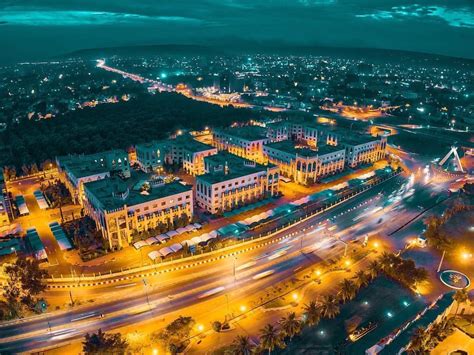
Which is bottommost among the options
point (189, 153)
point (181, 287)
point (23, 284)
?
point (181, 287)

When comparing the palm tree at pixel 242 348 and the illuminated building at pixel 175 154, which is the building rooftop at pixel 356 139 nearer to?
the illuminated building at pixel 175 154

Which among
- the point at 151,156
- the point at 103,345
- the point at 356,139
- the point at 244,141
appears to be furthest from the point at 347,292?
the point at 356,139

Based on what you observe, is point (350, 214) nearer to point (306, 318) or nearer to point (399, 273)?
point (399, 273)

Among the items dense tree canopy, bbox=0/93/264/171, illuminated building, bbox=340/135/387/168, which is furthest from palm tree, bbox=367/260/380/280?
dense tree canopy, bbox=0/93/264/171

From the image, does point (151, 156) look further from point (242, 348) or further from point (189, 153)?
point (242, 348)

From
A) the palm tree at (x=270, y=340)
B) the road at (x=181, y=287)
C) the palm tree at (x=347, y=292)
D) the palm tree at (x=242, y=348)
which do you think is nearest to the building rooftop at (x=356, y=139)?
the road at (x=181, y=287)

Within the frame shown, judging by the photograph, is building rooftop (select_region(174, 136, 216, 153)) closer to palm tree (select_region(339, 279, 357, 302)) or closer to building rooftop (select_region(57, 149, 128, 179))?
building rooftop (select_region(57, 149, 128, 179))
